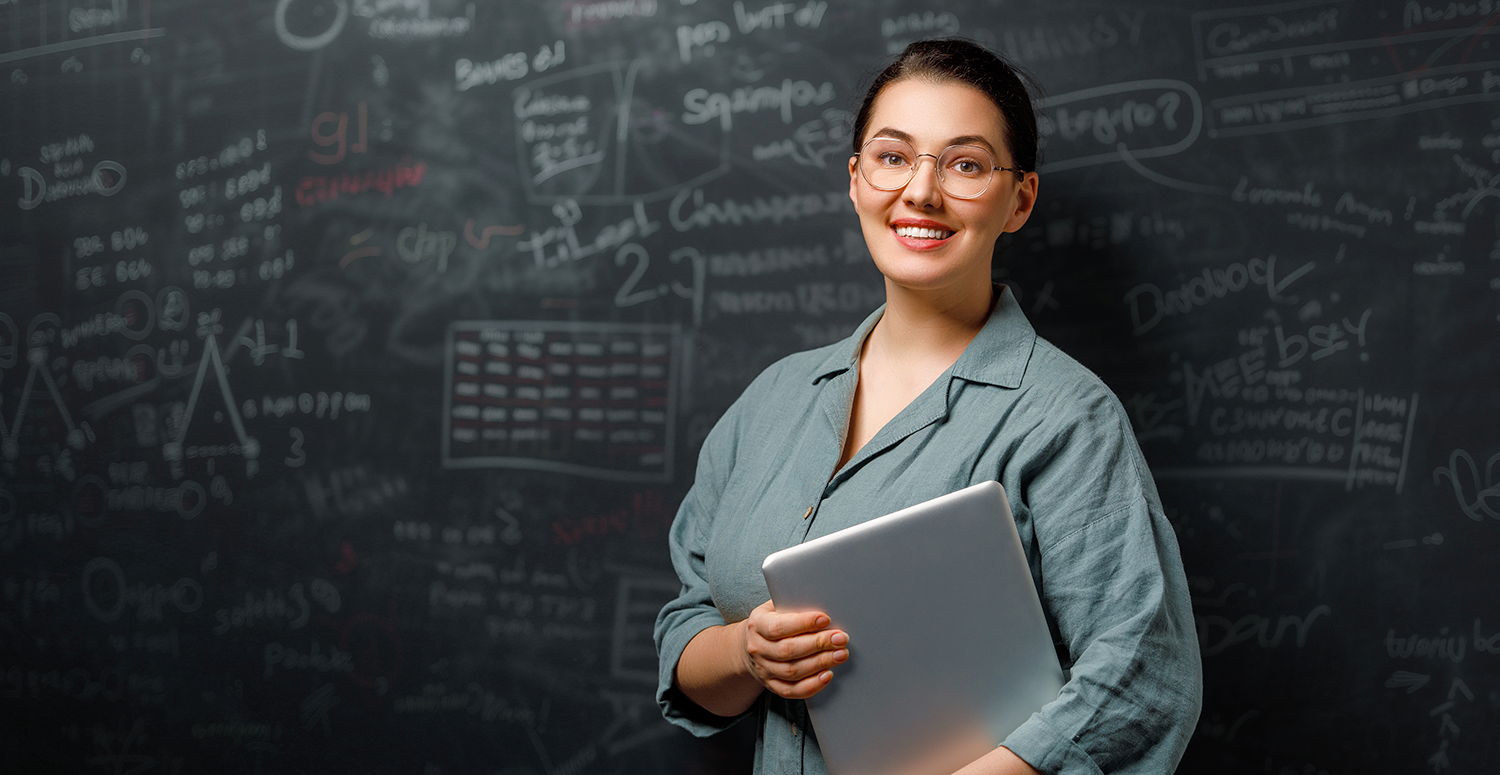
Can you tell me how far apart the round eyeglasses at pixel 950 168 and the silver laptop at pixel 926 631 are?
1.20ft

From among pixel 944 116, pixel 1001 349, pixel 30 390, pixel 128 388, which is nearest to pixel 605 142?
pixel 944 116

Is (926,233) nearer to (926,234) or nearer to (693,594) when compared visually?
(926,234)

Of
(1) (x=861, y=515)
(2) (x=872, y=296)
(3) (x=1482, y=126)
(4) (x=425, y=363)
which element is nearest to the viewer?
(1) (x=861, y=515)

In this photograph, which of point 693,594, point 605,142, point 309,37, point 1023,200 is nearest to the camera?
point 1023,200

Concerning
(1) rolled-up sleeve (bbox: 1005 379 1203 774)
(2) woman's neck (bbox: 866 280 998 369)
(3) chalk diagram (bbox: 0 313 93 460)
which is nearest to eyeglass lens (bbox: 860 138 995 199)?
(2) woman's neck (bbox: 866 280 998 369)

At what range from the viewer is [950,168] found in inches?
41.6

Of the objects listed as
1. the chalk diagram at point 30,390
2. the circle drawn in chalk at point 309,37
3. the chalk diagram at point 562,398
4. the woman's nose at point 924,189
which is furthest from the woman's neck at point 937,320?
the chalk diagram at point 30,390

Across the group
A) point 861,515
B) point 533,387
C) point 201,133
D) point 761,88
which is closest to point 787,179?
point 761,88

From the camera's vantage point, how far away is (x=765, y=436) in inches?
49.1

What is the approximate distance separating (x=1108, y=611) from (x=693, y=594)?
1.82 feet

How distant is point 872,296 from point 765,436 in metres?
0.57

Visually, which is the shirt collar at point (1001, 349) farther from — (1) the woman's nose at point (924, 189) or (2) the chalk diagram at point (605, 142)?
(2) the chalk diagram at point (605, 142)

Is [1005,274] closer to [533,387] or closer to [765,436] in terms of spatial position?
[765,436]

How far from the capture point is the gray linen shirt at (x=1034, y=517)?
0.90 meters
